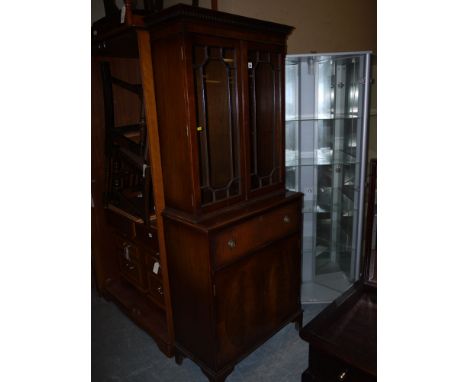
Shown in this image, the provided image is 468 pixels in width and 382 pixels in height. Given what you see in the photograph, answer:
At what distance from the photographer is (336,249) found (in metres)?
2.79

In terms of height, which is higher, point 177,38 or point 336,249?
point 177,38

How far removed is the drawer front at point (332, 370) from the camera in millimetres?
988

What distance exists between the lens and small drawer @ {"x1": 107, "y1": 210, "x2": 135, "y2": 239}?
236 centimetres

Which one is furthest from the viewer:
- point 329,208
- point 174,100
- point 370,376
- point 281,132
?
point 329,208

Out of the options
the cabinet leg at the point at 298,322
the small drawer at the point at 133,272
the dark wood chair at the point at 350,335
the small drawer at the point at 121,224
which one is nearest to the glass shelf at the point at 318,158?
the cabinet leg at the point at 298,322

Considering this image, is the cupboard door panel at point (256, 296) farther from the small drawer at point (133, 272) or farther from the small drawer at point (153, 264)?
the small drawer at point (133, 272)

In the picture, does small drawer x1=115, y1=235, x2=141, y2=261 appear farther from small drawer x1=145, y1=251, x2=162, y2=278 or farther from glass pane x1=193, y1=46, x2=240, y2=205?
glass pane x1=193, y1=46, x2=240, y2=205

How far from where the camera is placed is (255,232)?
191 cm

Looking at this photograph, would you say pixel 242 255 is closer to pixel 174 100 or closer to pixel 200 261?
pixel 200 261

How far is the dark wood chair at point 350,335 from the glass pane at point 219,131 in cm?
85

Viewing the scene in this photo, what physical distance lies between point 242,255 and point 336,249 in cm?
122

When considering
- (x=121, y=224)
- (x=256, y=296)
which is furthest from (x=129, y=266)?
(x=256, y=296)
